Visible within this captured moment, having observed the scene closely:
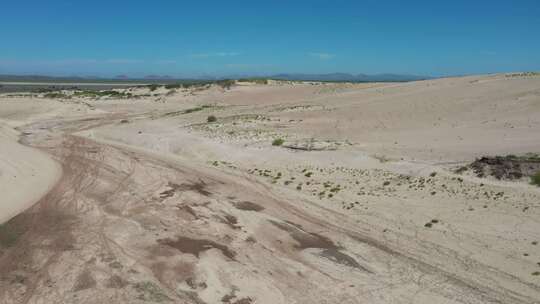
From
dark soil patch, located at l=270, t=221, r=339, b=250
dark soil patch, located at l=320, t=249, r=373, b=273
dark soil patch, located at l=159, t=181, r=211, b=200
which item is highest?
dark soil patch, located at l=320, t=249, r=373, b=273

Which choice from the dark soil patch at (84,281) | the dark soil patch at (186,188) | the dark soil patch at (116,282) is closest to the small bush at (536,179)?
the dark soil patch at (186,188)

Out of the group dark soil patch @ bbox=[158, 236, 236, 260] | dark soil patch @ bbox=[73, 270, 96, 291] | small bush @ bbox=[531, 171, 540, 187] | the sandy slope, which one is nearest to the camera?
dark soil patch @ bbox=[73, 270, 96, 291]

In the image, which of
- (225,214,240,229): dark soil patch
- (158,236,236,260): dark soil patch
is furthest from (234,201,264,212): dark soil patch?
(158,236,236,260): dark soil patch

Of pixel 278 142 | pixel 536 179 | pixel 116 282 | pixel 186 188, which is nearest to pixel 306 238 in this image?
pixel 116 282

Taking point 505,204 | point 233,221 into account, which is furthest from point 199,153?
point 505,204

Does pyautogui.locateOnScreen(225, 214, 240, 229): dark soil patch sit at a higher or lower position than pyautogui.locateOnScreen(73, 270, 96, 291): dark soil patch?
lower

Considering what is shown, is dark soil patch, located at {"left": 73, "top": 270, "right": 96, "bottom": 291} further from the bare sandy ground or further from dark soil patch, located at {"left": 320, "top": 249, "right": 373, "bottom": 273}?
dark soil patch, located at {"left": 320, "top": 249, "right": 373, "bottom": 273}

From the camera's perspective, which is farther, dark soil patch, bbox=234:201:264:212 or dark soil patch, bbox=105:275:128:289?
dark soil patch, bbox=234:201:264:212
